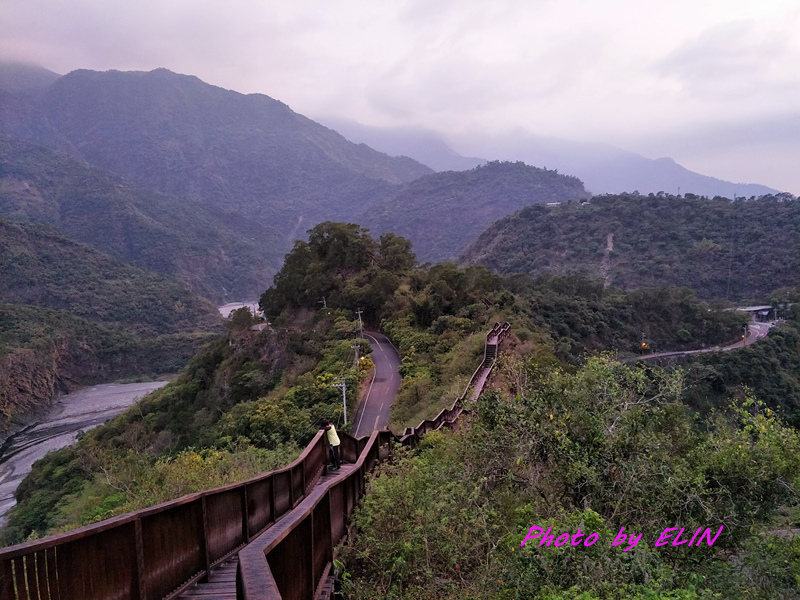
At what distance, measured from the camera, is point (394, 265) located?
46125 mm

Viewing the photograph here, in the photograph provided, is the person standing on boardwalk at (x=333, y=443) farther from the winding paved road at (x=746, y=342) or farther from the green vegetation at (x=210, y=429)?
the winding paved road at (x=746, y=342)

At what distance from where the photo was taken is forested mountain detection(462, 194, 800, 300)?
7600 cm

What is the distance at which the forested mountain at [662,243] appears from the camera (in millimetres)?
76000

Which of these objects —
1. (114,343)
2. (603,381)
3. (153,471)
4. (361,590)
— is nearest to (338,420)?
(153,471)

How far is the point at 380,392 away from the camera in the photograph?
28.0 meters

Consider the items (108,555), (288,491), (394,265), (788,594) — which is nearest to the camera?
(108,555)

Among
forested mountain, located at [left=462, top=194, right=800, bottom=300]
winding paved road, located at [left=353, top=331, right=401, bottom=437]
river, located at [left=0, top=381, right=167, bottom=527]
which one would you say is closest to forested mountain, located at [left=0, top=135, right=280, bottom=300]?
river, located at [left=0, top=381, right=167, bottom=527]

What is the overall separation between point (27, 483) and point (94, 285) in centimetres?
8221

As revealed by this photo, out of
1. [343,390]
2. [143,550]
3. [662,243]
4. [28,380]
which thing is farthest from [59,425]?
[662,243]

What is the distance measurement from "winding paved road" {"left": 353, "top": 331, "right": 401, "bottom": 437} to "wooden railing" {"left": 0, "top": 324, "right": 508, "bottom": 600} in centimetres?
1757

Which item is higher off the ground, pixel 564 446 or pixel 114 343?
pixel 564 446

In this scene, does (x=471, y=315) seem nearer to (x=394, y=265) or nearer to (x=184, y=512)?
(x=394, y=265)

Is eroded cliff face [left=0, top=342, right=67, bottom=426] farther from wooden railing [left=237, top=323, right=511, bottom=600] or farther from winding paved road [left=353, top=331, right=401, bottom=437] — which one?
wooden railing [left=237, top=323, right=511, bottom=600]

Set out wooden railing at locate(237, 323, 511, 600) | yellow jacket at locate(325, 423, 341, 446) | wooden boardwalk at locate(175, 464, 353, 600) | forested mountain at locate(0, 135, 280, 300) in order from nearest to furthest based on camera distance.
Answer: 1. wooden railing at locate(237, 323, 511, 600)
2. wooden boardwalk at locate(175, 464, 353, 600)
3. yellow jacket at locate(325, 423, 341, 446)
4. forested mountain at locate(0, 135, 280, 300)
